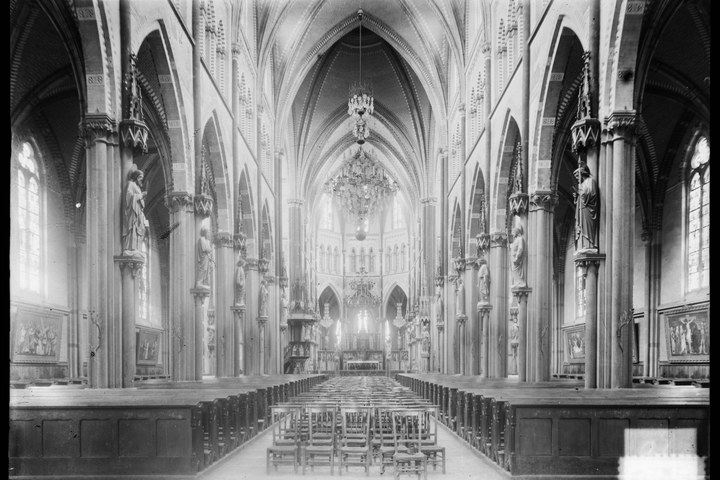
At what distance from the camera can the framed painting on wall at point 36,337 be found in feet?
75.1

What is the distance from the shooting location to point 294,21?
38.2 m

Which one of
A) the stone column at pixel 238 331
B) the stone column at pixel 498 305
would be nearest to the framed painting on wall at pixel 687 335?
the stone column at pixel 498 305

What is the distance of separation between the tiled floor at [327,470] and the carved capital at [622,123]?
6968 millimetres

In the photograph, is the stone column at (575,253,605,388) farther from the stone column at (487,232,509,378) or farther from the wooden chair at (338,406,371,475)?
the stone column at (487,232,509,378)

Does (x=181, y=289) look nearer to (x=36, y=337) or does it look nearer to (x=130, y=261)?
(x=130, y=261)

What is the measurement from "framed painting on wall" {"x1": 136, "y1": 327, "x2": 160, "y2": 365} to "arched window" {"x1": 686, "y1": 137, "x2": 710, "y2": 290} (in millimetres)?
25225

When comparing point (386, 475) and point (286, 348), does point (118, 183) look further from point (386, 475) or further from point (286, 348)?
point (286, 348)

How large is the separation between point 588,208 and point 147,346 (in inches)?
1087

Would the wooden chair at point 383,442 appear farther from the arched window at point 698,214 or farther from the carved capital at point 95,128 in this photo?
the arched window at point 698,214

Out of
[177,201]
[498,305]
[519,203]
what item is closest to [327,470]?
[519,203]

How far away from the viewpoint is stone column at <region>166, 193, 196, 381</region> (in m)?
20.5

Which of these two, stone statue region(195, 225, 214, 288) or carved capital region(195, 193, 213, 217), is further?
stone statue region(195, 225, 214, 288)

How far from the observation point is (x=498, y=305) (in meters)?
25.5

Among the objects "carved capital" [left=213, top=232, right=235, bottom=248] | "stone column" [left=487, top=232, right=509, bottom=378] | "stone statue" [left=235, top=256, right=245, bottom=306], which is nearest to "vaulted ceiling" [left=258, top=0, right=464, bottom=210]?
"carved capital" [left=213, top=232, right=235, bottom=248]
